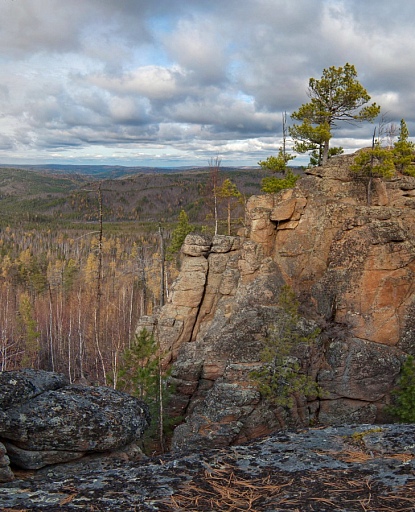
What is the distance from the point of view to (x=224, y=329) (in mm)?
25266

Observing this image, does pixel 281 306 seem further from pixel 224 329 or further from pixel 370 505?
pixel 370 505

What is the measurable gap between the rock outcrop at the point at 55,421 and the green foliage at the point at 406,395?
16.2 m

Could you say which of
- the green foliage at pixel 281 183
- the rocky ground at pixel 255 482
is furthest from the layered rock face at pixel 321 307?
the rocky ground at pixel 255 482

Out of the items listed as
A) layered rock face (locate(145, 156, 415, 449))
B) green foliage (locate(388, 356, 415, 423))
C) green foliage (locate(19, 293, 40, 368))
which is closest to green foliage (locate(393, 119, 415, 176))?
layered rock face (locate(145, 156, 415, 449))

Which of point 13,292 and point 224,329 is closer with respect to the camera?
point 224,329

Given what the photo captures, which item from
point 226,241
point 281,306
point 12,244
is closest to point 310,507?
point 281,306

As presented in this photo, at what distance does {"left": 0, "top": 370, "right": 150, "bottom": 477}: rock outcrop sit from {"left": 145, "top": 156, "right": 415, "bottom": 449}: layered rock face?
1121 cm

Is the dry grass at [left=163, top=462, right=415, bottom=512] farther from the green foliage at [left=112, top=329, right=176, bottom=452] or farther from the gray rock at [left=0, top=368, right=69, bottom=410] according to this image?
the green foliage at [left=112, top=329, right=176, bottom=452]

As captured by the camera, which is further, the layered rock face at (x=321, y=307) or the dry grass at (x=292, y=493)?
the layered rock face at (x=321, y=307)

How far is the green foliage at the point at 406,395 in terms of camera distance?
814 inches

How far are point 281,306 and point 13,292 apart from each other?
9670 cm

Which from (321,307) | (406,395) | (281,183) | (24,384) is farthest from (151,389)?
(281,183)

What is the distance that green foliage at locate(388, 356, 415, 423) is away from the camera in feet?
67.8

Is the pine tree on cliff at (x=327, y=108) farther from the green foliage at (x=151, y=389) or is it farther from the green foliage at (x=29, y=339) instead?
the green foliage at (x=29, y=339)
